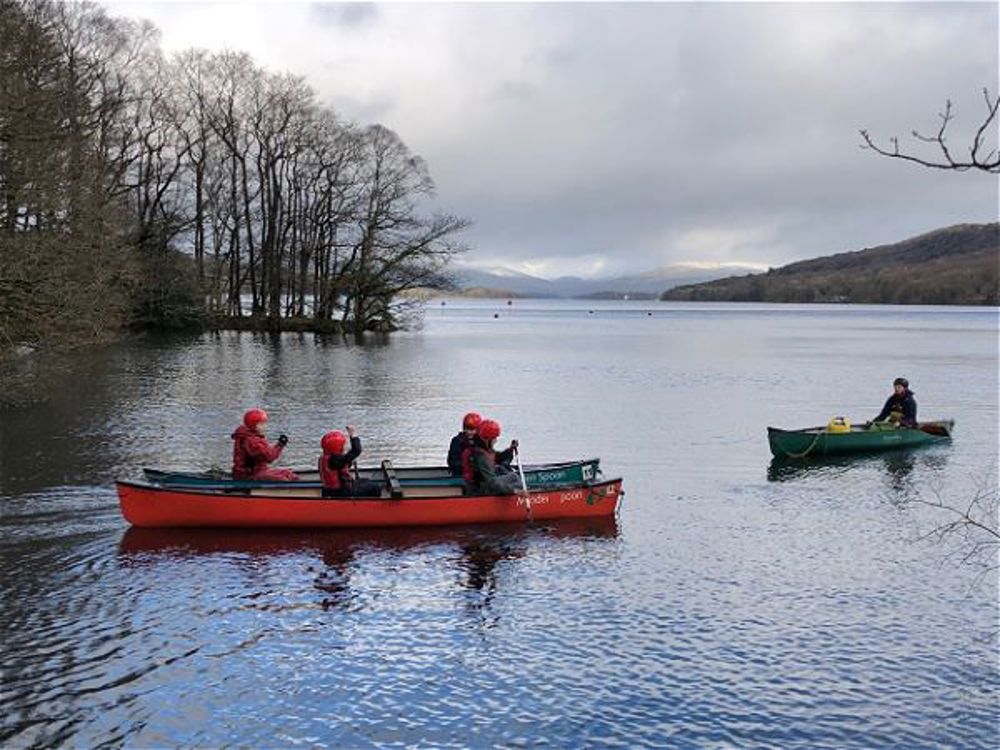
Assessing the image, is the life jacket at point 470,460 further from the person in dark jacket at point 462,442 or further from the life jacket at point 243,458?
the life jacket at point 243,458

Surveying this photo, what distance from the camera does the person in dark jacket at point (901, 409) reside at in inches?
1065

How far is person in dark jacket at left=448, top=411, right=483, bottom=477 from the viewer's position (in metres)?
18.1

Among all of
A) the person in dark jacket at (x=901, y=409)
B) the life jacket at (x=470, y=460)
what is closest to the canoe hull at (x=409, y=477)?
the life jacket at (x=470, y=460)

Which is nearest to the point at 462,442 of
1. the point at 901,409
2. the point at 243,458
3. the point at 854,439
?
the point at 243,458

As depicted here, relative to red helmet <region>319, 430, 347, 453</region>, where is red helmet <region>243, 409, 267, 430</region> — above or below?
above

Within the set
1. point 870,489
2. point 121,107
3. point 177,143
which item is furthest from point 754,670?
point 177,143

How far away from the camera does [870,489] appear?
21797 millimetres

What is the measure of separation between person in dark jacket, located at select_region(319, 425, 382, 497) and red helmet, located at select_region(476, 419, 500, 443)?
6.93ft

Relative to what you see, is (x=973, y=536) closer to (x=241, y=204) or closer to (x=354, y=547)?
(x=354, y=547)

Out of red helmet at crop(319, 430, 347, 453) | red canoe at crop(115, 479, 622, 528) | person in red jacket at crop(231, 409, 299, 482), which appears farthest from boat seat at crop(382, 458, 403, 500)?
person in red jacket at crop(231, 409, 299, 482)

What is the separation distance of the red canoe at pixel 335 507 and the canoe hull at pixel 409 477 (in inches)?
12.7

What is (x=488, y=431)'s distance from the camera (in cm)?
Answer: 1798

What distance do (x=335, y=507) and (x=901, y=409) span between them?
17.5 meters

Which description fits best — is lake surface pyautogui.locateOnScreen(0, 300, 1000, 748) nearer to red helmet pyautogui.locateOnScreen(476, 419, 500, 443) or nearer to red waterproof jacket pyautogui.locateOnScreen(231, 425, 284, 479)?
red waterproof jacket pyautogui.locateOnScreen(231, 425, 284, 479)
